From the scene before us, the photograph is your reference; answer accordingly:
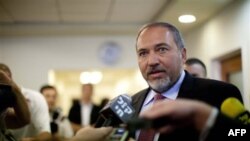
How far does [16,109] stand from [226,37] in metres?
2.82

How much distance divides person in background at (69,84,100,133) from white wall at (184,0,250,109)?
140cm

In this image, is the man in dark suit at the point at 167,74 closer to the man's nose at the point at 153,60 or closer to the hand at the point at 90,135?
the man's nose at the point at 153,60

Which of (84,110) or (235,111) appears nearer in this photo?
(235,111)

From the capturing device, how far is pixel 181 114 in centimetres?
58

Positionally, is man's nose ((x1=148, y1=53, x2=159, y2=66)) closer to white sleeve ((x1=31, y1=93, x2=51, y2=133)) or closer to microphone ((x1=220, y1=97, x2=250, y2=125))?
microphone ((x1=220, y1=97, x2=250, y2=125))

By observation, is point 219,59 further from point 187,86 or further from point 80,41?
point 187,86

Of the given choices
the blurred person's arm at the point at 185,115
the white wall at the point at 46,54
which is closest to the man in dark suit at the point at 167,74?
the blurred person's arm at the point at 185,115

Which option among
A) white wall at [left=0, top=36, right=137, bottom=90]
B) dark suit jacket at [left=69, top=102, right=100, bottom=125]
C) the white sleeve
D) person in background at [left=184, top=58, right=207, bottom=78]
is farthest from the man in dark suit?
white wall at [left=0, top=36, right=137, bottom=90]

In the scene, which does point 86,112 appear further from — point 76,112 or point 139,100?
point 139,100

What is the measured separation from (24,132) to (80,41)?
308 cm

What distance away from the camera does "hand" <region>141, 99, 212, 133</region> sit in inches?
23.1

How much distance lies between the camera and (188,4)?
360 centimetres

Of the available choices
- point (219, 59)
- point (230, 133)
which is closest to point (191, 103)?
point (230, 133)

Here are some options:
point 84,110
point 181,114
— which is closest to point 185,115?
point 181,114
